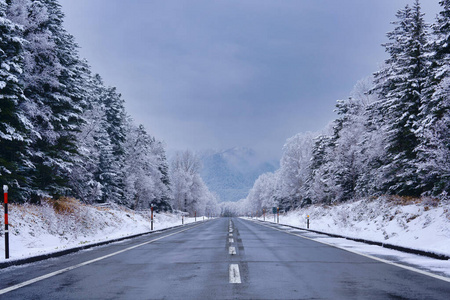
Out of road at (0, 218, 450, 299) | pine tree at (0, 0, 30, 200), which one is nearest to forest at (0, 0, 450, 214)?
pine tree at (0, 0, 30, 200)

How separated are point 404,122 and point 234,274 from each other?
18127mm

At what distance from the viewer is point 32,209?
56.6 feet

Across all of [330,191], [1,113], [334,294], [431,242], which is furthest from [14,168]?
[330,191]

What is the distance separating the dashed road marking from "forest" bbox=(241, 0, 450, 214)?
34.4ft

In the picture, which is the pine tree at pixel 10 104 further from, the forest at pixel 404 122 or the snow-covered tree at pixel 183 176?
the snow-covered tree at pixel 183 176

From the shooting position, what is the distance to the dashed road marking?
22.7 ft

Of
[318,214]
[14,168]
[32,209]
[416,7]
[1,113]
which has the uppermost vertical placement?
[416,7]

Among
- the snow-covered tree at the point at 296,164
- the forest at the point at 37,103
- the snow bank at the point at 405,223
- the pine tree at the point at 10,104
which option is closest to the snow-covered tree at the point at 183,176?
the snow-covered tree at the point at 296,164

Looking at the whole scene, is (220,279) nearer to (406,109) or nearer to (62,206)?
(62,206)

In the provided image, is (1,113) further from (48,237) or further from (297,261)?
(297,261)

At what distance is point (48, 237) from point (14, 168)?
3.34m

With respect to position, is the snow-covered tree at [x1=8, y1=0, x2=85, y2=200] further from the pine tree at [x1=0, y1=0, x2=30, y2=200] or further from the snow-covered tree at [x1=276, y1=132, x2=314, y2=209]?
the snow-covered tree at [x1=276, y1=132, x2=314, y2=209]

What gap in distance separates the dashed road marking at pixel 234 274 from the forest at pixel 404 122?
34.4ft

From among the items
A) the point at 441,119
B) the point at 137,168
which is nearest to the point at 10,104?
the point at 441,119
